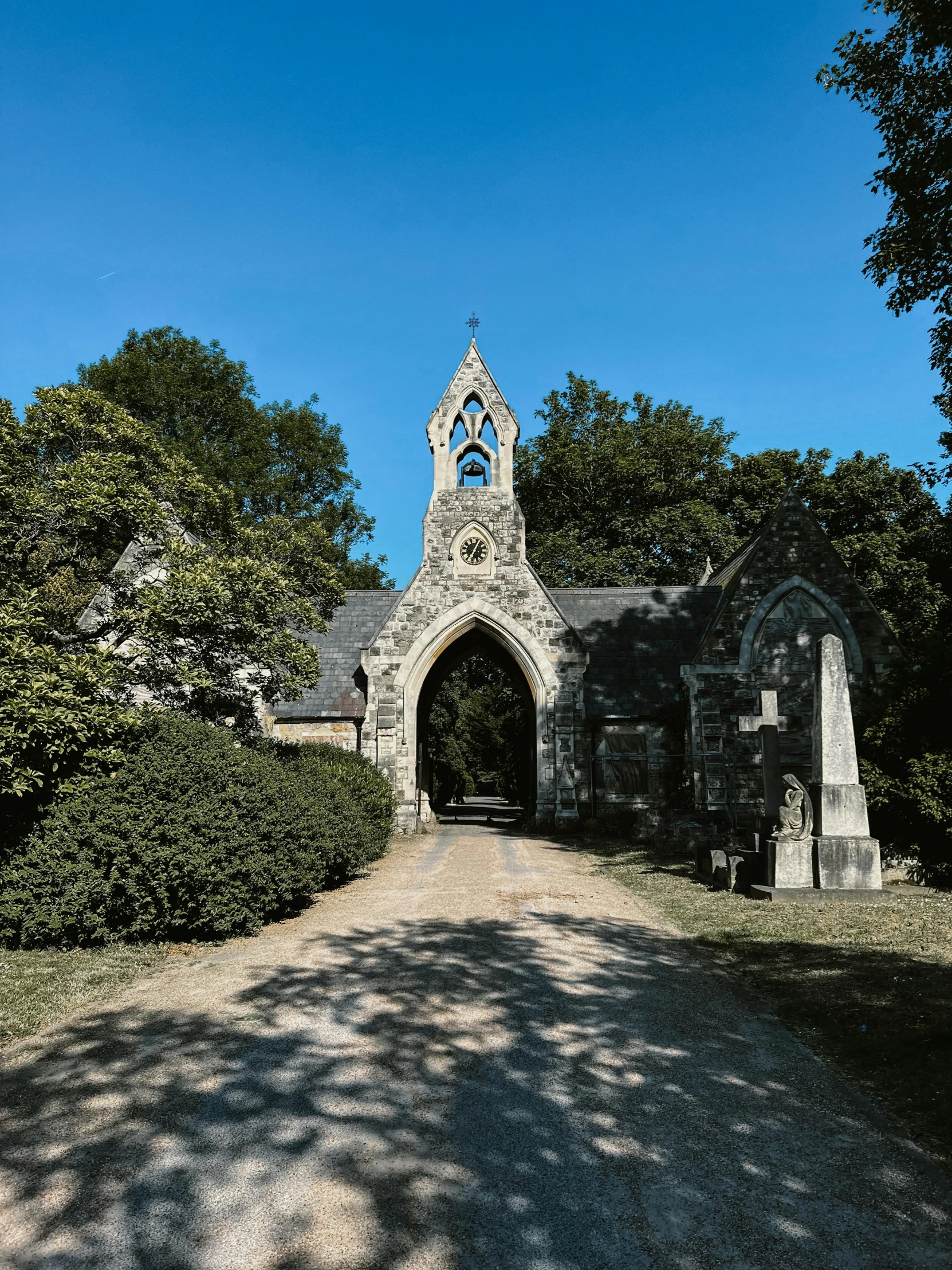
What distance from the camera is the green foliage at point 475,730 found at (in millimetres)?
33219

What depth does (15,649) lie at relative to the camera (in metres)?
7.74

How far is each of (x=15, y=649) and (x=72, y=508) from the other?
8.86 feet

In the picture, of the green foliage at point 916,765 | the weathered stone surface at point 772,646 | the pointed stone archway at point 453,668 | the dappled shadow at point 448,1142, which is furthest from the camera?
the pointed stone archway at point 453,668

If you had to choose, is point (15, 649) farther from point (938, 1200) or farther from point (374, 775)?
point (374, 775)

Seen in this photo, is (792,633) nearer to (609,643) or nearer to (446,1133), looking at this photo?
(609,643)

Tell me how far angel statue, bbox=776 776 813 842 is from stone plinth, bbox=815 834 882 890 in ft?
0.93

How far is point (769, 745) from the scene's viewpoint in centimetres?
1320

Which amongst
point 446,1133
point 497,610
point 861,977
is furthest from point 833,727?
point 497,610

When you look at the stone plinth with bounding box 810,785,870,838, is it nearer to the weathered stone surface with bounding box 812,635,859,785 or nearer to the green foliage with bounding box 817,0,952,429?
the weathered stone surface with bounding box 812,635,859,785

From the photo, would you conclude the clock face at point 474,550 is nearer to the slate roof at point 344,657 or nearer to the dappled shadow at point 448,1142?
the slate roof at point 344,657

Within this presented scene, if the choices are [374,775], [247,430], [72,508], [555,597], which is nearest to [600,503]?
[555,597]

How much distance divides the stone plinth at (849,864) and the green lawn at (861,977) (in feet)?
1.58

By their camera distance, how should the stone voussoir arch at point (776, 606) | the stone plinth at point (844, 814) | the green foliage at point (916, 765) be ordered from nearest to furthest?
the stone plinth at point (844, 814) < the green foliage at point (916, 765) < the stone voussoir arch at point (776, 606)

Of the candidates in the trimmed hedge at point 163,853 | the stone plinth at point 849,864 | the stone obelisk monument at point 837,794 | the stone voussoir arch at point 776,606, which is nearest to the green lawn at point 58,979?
the trimmed hedge at point 163,853
